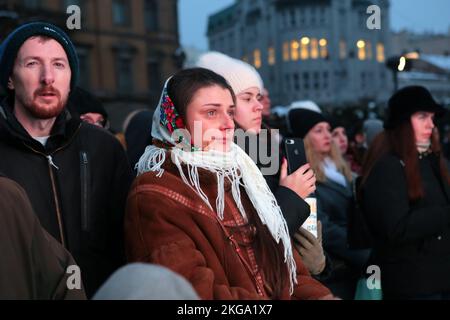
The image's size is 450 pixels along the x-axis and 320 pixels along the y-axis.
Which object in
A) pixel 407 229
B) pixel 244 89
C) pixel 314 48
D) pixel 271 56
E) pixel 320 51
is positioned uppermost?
pixel 314 48

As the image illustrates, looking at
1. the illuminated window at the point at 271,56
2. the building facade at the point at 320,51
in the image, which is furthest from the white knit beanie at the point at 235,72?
the illuminated window at the point at 271,56

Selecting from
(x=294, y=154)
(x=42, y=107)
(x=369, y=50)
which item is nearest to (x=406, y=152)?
(x=294, y=154)

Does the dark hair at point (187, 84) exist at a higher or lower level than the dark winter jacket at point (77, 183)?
higher

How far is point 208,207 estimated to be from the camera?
212 cm

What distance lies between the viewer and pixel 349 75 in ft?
203

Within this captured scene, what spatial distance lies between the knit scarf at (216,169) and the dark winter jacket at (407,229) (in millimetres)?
1492

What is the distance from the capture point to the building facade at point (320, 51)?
201ft

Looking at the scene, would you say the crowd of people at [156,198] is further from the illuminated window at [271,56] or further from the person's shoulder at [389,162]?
the illuminated window at [271,56]

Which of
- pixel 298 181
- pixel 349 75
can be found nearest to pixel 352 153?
pixel 298 181

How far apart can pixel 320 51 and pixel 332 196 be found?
5964cm

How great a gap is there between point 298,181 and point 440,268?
1641 mm

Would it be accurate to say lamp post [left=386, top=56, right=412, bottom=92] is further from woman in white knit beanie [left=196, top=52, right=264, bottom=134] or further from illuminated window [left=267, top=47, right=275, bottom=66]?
illuminated window [left=267, top=47, right=275, bottom=66]

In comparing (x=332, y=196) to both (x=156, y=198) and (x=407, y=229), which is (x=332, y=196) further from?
(x=156, y=198)
